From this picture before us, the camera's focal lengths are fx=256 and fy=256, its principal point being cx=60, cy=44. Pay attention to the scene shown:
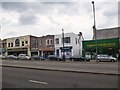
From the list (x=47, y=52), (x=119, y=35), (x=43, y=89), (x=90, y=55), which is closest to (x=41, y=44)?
(x=47, y=52)

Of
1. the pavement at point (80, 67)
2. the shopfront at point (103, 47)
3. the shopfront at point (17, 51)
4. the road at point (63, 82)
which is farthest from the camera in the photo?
the shopfront at point (17, 51)

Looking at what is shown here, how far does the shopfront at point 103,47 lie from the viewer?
59906 millimetres

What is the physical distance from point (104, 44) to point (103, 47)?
79 cm

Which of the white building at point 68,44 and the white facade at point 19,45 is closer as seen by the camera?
the white building at point 68,44

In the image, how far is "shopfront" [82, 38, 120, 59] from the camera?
59.9 m

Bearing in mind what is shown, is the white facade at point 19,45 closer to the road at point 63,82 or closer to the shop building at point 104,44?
the shop building at point 104,44

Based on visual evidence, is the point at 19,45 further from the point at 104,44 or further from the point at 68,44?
the point at 104,44

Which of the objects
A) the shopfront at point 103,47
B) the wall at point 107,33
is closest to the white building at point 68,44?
the shopfront at point 103,47

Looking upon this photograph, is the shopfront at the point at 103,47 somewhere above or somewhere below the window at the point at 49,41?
below

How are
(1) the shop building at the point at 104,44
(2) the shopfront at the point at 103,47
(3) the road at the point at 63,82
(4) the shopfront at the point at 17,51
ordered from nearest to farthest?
(3) the road at the point at 63,82
(2) the shopfront at the point at 103,47
(1) the shop building at the point at 104,44
(4) the shopfront at the point at 17,51

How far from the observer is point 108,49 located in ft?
202

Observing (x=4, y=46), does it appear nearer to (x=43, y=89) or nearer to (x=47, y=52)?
(x=47, y=52)

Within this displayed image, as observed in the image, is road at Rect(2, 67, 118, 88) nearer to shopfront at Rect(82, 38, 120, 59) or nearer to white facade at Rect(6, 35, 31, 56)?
shopfront at Rect(82, 38, 120, 59)

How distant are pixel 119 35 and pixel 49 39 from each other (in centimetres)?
2226
